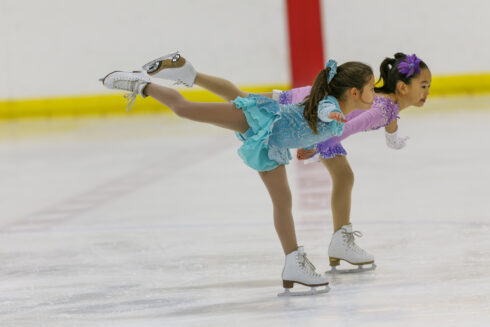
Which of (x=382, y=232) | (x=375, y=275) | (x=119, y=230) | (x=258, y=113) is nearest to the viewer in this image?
(x=258, y=113)

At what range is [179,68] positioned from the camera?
332 centimetres

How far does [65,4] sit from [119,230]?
6327 mm

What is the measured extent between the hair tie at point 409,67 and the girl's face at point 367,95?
0.28m

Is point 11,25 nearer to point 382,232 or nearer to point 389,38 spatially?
point 389,38

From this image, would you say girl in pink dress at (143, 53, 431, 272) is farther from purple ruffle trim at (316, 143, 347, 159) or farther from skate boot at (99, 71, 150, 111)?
skate boot at (99, 71, 150, 111)

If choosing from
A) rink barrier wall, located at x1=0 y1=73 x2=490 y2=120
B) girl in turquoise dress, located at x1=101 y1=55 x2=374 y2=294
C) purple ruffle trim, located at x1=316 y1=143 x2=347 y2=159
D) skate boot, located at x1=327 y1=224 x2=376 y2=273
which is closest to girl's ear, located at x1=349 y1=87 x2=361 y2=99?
girl in turquoise dress, located at x1=101 y1=55 x2=374 y2=294

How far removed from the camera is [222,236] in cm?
413

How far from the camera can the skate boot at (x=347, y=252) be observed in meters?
3.38

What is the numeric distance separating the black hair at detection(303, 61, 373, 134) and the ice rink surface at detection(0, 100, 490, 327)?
25.0 inches

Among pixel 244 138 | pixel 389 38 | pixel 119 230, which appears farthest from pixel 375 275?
pixel 389 38

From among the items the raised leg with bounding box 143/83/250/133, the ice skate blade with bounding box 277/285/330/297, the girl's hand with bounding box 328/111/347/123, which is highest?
the raised leg with bounding box 143/83/250/133

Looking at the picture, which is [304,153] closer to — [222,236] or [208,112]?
[208,112]

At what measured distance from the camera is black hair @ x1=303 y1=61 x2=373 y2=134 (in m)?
3.04

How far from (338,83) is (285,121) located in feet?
0.73
